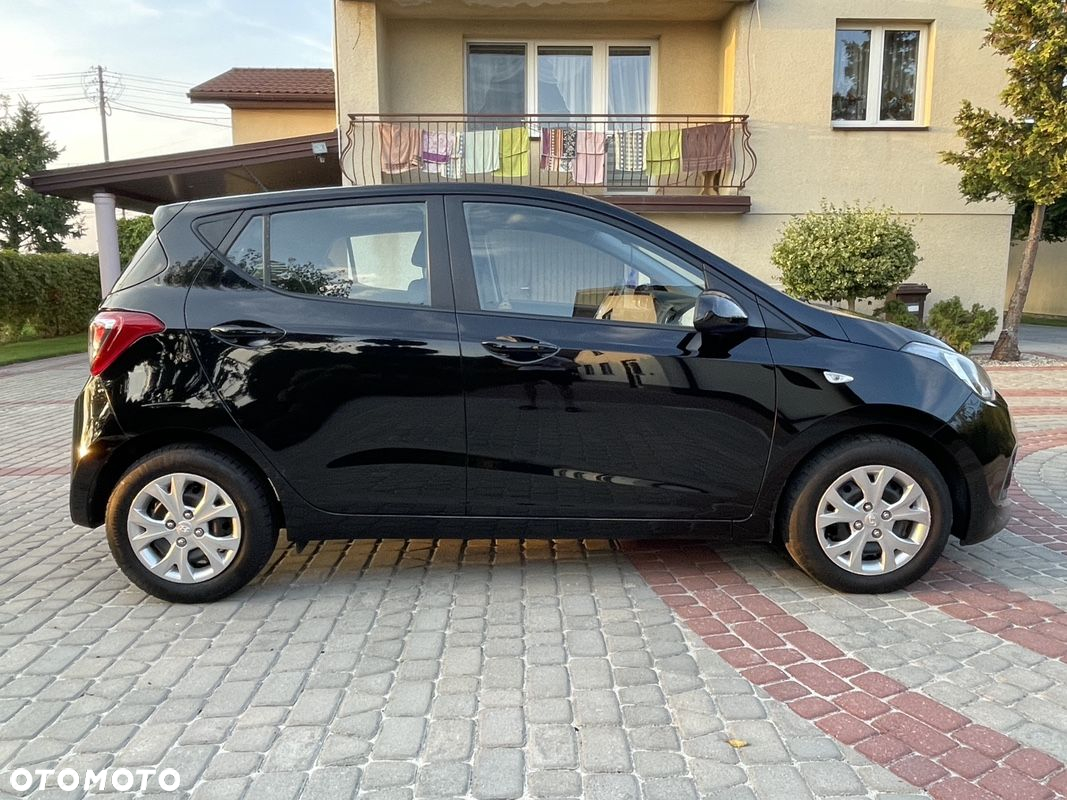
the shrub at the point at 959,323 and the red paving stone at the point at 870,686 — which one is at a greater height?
the shrub at the point at 959,323

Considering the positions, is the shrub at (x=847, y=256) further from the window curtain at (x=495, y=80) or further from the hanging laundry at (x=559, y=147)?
the window curtain at (x=495, y=80)

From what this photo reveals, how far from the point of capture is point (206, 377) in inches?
130

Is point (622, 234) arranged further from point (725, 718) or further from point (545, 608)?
point (725, 718)

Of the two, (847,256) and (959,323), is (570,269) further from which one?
(959,323)

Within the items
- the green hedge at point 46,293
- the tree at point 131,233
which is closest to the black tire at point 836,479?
the green hedge at point 46,293

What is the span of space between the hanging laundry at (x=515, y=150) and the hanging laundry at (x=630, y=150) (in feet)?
4.79

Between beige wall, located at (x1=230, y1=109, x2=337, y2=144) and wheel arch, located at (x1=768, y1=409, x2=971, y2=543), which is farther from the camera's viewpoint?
beige wall, located at (x1=230, y1=109, x2=337, y2=144)

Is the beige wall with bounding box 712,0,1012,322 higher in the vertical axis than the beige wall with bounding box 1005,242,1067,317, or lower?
higher

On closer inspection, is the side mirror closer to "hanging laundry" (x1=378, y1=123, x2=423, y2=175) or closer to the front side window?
the front side window

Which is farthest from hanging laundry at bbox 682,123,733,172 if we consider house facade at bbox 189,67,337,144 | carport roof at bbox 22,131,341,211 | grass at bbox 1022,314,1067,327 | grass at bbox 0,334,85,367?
grass at bbox 1022,314,1067,327

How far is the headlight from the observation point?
3408mm

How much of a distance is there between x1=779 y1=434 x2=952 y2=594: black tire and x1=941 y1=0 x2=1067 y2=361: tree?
8694 millimetres

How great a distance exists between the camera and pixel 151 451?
341 cm

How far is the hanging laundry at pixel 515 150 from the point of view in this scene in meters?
11.8
